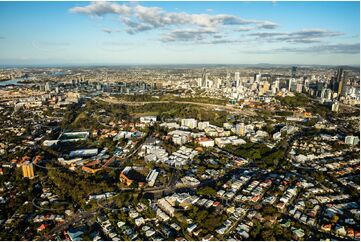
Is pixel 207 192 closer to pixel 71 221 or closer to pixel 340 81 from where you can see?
pixel 71 221

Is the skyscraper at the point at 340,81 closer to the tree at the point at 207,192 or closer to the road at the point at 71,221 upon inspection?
the tree at the point at 207,192

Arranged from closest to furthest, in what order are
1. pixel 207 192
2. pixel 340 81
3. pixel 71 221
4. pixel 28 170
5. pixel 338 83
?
pixel 71 221 < pixel 207 192 < pixel 28 170 < pixel 340 81 < pixel 338 83

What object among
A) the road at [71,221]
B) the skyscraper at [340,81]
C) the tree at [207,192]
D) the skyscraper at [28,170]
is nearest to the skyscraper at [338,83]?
the skyscraper at [340,81]

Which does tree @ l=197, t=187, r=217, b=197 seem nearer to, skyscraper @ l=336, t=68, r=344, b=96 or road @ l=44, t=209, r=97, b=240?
road @ l=44, t=209, r=97, b=240

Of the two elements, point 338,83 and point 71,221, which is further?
point 338,83

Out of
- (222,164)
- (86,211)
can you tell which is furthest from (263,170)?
(86,211)

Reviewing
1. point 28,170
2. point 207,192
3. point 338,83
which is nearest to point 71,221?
point 28,170

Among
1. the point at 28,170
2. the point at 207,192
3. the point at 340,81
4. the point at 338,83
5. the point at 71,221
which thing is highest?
the point at 340,81

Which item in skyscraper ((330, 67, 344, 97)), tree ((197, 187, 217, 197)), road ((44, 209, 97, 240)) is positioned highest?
skyscraper ((330, 67, 344, 97))

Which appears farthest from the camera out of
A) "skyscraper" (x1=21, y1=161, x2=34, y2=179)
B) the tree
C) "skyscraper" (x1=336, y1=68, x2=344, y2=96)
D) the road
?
"skyscraper" (x1=336, y1=68, x2=344, y2=96)

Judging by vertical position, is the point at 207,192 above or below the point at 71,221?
above

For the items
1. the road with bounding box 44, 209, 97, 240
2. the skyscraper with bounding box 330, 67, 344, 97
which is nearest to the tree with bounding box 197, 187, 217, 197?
the road with bounding box 44, 209, 97, 240

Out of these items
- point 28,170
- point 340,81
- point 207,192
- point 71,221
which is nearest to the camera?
point 71,221

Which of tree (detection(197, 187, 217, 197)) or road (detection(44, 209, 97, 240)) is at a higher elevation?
tree (detection(197, 187, 217, 197))
